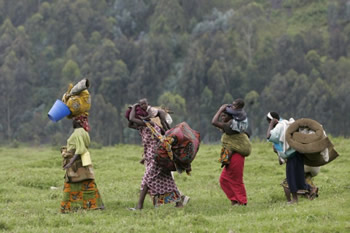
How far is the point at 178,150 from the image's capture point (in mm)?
10586

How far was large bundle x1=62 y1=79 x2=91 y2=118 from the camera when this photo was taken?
10.7 meters

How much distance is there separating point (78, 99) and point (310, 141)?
12.8ft

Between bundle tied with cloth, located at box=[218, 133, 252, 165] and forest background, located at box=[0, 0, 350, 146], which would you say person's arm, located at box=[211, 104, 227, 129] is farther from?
forest background, located at box=[0, 0, 350, 146]

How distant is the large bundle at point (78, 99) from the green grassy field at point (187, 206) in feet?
5.59

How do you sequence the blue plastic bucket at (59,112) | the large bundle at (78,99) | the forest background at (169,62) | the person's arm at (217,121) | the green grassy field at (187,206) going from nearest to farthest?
the green grassy field at (187,206) < the blue plastic bucket at (59,112) < the large bundle at (78,99) < the person's arm at (217,121) < the forest background at (169,62)

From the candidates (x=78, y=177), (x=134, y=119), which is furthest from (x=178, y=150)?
(x=78, y=177)

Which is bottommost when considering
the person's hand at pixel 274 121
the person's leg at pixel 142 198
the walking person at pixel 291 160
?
the person's leg at pixel 142 198

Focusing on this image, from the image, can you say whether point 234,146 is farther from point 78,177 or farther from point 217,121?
point 78,177

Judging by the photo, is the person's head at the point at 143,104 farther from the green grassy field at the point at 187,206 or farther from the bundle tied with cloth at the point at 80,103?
the green grassy field at the point at 187,206

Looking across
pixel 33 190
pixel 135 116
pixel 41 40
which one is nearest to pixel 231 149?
pixel 135 116

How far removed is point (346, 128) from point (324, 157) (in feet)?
167

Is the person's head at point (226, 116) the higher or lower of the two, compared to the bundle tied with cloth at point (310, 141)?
higher

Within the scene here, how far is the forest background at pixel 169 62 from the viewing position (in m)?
62.4

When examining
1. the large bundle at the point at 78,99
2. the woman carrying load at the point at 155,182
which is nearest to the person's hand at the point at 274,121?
the woman carrying load at the point at 155,182
